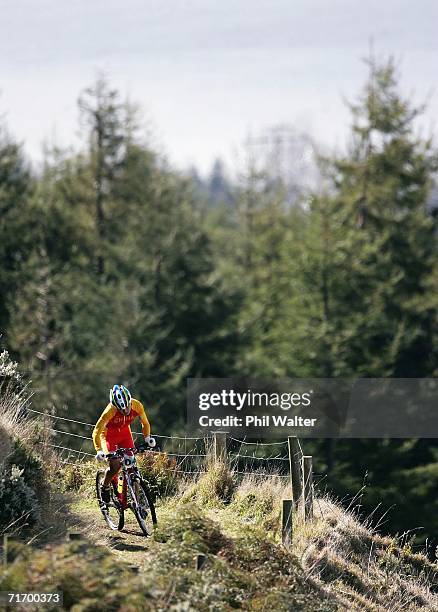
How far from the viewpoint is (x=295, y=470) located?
12266mm

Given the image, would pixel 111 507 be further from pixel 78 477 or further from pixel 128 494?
pixel 78 477

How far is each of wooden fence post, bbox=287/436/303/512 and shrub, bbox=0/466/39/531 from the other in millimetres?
3248

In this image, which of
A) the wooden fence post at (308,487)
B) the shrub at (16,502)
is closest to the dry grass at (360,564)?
the wooden fence post at (308,487)

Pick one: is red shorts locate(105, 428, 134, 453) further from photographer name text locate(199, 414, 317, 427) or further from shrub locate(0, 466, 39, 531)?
photographer name text locate(199, 414, 317, 427)

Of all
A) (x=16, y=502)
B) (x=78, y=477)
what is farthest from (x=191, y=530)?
(x=78, y=477)

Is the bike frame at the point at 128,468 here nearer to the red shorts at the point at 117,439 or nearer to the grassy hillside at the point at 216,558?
the red shorts at the point at 117,439

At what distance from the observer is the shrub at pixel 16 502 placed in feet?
35.0

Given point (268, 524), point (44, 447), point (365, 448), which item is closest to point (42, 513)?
point (44, 447)

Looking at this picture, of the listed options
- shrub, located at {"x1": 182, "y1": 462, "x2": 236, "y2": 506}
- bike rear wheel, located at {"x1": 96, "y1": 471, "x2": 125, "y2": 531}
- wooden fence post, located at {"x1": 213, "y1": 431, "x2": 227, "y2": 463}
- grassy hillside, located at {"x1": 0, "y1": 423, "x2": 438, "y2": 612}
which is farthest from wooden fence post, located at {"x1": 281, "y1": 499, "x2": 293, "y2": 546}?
wooden fence post, located at {"x1": 213, "y1": 431, "x2": 227, "y2": 463}

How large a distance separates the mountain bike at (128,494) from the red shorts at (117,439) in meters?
0.14

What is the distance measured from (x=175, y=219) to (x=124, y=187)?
2668 mm

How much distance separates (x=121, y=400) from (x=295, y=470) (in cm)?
261

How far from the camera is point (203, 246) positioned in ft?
128

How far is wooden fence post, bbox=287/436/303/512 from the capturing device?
1224cm
